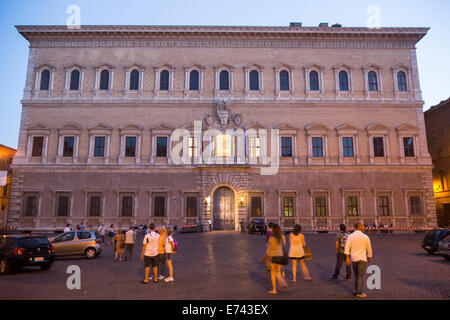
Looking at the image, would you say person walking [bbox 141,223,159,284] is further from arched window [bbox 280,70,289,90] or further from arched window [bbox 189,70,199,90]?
arched window [bbox 280,70,289,90]

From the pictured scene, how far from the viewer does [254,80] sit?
3142 cm

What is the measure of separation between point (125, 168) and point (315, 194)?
55.0 feet

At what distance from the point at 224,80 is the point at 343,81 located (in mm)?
11128

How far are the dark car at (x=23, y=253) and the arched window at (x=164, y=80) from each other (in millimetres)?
21304

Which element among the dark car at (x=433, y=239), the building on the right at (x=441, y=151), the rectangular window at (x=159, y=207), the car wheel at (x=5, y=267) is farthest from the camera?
the building on the right at (x=441, y=151)

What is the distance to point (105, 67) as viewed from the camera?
31.4 meters

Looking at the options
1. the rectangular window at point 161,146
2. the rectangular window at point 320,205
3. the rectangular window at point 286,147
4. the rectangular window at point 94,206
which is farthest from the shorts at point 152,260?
the rectangular window at point 320,205

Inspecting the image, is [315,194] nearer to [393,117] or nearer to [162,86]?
[393,117]

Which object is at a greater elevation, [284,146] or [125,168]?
[284,146]

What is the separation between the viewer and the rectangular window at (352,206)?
96.8 feet

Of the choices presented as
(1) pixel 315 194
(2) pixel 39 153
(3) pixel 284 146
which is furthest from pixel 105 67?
(1) pixel 315 194

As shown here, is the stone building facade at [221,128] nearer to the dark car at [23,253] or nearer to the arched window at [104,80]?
the arched window at [104,80]

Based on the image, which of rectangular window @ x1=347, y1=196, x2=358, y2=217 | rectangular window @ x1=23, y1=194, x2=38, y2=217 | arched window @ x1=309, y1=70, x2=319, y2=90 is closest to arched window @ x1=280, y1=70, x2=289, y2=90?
arched window @ x1=309, y1=70, x2=319, y2=90


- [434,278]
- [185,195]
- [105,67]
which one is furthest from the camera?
[105,67]
